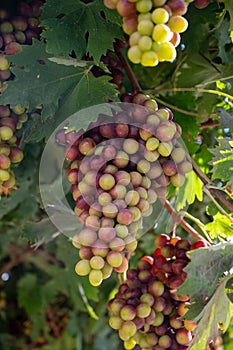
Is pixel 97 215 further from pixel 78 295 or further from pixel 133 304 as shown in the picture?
pixel 78 295

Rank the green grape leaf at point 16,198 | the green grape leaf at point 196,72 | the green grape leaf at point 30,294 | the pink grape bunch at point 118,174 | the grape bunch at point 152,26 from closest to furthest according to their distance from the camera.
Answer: the grape bunch at point 152,26
the pink grape bunch at point 118,174
the green grape leaf at point 196,72
the green grape leaf at point 16,198
the green grape leaf at point 30,294

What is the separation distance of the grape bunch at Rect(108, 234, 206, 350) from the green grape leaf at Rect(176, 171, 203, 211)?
0.26 ft

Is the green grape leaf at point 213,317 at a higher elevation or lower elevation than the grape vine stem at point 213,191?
lower

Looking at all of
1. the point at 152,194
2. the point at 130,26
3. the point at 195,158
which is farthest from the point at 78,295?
the point at 130,26

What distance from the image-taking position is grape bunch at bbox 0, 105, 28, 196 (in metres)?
0.94

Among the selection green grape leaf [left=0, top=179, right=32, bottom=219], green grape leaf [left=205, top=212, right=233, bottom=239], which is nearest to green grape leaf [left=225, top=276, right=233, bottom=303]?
green grape leaf [left=205, top=212, right=233, bottom=239]

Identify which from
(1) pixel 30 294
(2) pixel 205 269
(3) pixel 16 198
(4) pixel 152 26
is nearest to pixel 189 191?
(2) pixel 205 269

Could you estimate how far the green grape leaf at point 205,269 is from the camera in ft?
3.02

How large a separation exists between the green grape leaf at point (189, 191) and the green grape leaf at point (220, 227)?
0.05 m

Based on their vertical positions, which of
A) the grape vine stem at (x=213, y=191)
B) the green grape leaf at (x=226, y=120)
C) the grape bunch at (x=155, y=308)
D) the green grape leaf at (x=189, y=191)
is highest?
the green grape leaf at (x=226, y=120)

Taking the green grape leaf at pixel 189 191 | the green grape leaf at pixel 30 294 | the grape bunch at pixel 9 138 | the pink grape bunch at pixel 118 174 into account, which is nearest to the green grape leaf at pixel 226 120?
the green grape leaf at pixel 189 191

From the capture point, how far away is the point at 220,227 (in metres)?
1.08

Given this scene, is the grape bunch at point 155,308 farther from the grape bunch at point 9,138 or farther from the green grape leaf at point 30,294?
the green grape leaf at point 30,294

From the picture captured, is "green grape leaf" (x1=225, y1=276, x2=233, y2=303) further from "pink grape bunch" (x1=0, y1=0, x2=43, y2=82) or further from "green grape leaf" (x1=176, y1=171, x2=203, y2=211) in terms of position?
"pink grape bunch" (x1=0, y1=0, x2=43, y2=82)
